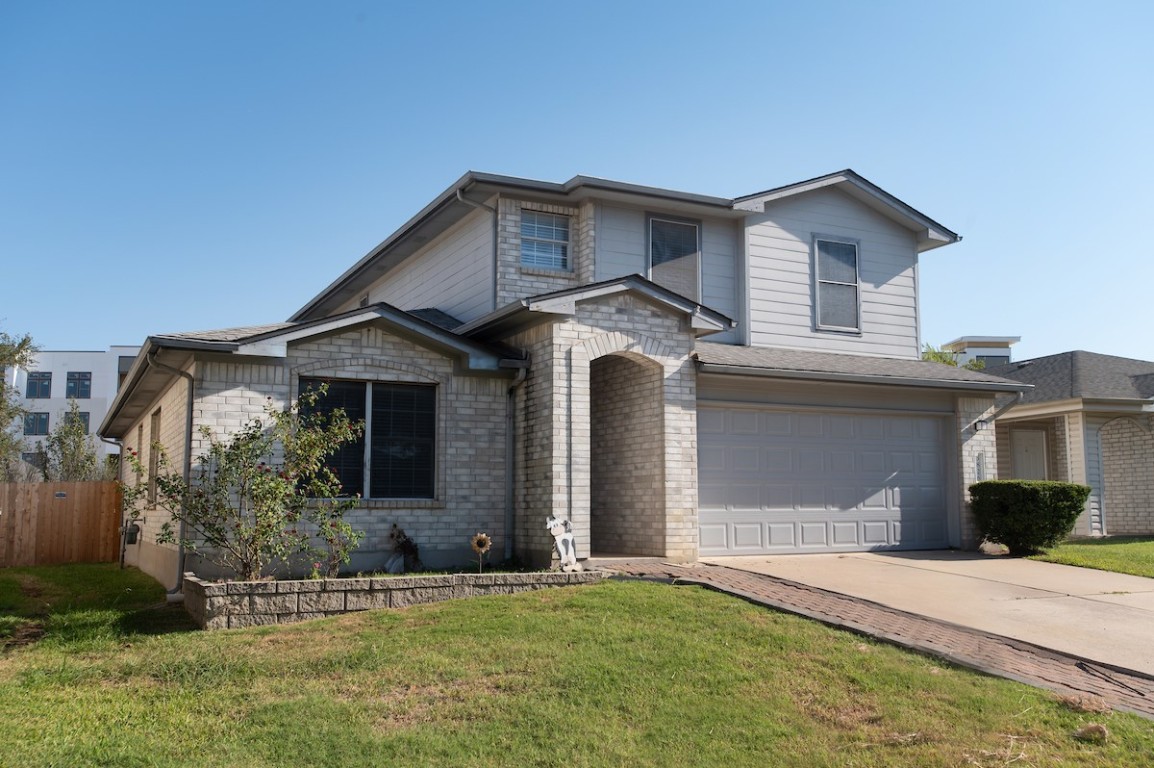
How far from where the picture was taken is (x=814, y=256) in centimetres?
1731

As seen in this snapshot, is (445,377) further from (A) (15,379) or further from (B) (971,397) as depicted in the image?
(A) (15,379)

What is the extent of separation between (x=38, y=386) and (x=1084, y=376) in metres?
53.9

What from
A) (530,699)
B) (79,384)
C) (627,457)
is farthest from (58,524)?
(79,384)

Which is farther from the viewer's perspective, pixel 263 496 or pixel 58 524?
pixel 58 524

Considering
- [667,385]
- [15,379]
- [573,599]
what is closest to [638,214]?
[667,385]

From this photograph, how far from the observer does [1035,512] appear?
14672 mm

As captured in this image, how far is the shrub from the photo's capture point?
1460cm

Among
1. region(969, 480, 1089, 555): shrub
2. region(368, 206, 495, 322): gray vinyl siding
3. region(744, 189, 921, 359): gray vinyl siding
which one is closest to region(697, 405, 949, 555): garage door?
region(969, 480, 1089, 555): shrub

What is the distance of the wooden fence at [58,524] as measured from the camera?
2042 cm

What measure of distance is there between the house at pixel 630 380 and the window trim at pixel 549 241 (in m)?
0.04

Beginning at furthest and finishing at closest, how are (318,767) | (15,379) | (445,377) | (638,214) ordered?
(15,379)
(638,214)
(445,377)
(318,767)

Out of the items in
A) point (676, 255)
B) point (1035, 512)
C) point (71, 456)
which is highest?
point (676, 255)

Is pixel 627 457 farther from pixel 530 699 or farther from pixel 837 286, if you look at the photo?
pixel 530 699

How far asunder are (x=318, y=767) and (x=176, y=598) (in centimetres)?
618
